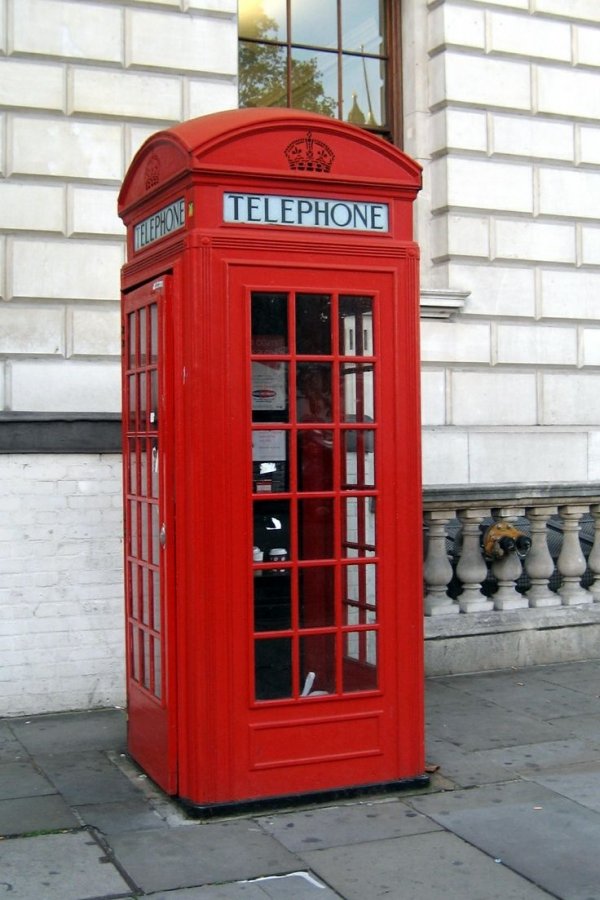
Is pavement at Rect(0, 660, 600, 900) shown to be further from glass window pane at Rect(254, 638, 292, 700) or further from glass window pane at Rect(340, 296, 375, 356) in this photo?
glass window pane at Rect(340, 296, 375, 356)

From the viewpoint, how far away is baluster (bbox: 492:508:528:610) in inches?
326

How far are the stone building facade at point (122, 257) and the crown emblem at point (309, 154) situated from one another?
2.49 m

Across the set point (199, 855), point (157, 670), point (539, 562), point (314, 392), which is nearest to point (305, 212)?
point (314, 392)

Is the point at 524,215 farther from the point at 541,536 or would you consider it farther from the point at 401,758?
the point at 401,758

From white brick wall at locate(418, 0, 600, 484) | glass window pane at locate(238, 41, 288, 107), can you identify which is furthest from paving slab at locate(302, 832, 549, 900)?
glass window pane at locate(238, 41, 288, 107)

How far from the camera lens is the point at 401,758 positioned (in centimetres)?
555

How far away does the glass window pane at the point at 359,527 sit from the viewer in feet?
17.9

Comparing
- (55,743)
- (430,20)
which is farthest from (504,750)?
(430,20)

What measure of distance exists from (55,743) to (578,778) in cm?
279

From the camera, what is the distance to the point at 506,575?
8.30m

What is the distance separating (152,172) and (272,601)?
2.12 m

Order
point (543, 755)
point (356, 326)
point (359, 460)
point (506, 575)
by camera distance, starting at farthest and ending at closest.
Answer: point (506, 575) → point (543, 755) → point (359, 460) → point (356, 326)

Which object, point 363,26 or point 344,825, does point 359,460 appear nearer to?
point 344,825

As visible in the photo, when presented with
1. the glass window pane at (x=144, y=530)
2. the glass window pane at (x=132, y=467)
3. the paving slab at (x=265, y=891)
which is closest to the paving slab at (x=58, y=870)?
the paving slab at (x=265, y=891)
